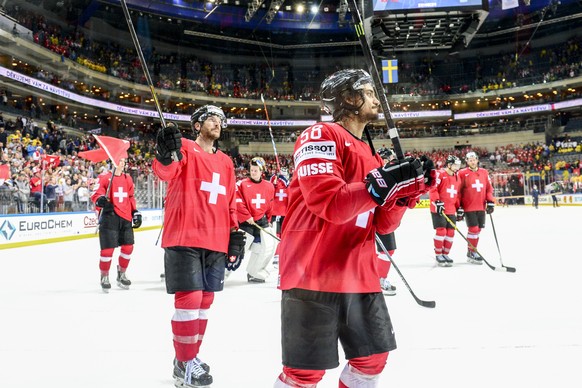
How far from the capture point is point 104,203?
18.2 ft

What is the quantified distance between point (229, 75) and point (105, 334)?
31473 millimetres

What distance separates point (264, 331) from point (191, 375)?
3.88ft

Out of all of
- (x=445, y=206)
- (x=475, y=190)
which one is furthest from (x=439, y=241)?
(x=475, y=190)

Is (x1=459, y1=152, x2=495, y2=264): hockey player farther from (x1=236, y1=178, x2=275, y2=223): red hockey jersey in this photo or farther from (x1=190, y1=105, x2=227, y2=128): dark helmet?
(x1=190, y1=105, x2=227, y2=128): dark helmet

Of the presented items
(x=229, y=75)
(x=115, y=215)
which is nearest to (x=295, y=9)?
(x=229, y=75)

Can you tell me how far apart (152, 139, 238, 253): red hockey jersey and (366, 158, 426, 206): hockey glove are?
145 cm

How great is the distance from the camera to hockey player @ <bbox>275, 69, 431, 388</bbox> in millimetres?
1455

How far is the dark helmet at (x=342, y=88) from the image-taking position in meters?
1.69

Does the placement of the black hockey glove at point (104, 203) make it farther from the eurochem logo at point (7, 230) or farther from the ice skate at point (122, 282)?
the eurochem logo at point (7, 230)

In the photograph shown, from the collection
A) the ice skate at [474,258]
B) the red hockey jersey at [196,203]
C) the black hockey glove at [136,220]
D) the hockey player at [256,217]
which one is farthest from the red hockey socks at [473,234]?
the red hockey jersey at [196,203]

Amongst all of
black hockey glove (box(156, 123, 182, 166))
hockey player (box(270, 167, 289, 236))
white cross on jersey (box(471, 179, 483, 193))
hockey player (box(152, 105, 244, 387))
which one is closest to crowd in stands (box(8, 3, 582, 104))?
hockey player (box(270, 167, 289, 236))

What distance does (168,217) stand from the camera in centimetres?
276

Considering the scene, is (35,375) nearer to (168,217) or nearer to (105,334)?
(105,334)

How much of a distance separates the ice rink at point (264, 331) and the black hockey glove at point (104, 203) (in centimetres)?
100
